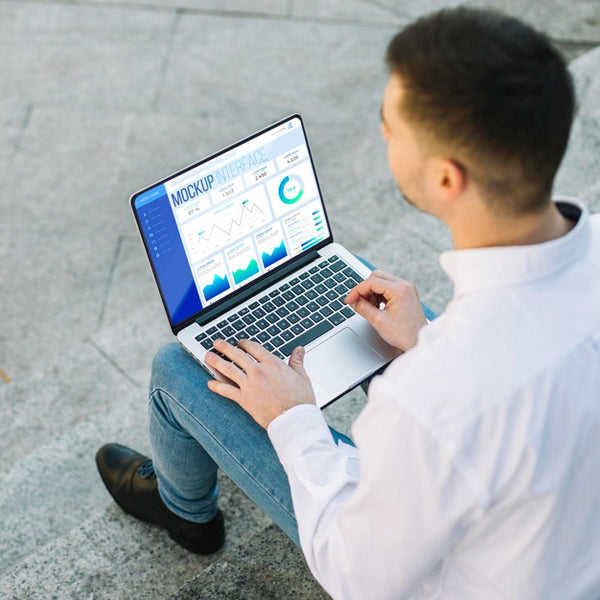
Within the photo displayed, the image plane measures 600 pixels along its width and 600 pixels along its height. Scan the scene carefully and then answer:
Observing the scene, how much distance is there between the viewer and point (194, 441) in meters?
2.02

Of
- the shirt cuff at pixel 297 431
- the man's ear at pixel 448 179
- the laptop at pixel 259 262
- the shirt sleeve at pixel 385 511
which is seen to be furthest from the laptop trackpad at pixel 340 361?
the man's ear at pixel 448 179

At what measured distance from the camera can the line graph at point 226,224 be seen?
2.06 metres

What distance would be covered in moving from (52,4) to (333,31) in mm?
1934

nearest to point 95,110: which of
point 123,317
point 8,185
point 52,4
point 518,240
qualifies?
point 8,185

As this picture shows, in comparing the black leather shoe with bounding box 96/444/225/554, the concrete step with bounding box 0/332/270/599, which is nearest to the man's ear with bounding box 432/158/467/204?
the black leather shoe with bounding box 96/444/225/554

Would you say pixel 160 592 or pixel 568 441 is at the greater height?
pixel 568 441

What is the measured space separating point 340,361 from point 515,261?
0.80 m

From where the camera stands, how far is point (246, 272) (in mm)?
2166

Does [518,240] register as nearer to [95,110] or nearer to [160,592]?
[160,592]

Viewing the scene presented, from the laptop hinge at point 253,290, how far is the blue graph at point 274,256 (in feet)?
0.10

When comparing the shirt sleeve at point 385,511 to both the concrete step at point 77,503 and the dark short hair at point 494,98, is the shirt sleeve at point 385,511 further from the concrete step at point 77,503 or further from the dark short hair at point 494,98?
the concrete step at point 77,503

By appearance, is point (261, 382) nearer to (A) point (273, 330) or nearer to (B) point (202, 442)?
(B) point (202, 442)

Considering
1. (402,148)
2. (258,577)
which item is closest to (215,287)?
(258,577)

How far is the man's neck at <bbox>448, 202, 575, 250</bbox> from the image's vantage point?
1.33 m
